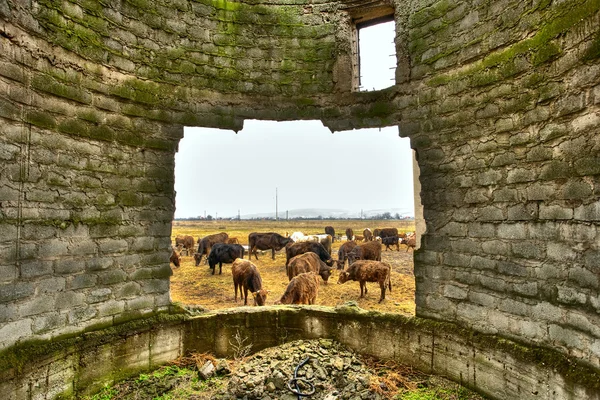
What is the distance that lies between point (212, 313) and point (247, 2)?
18.8 feet

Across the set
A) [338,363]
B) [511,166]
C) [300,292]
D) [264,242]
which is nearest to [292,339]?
[338,363]

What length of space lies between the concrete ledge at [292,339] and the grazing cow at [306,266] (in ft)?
19.1

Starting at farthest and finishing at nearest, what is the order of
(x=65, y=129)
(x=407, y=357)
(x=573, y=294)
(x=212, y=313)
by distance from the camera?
(x=212, y=313), (x=407, y=357), (x=65, y=129), (x=573, y=294)

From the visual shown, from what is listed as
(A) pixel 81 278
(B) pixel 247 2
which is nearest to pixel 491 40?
(B) pixel 247 2

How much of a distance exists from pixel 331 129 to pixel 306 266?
22.7 feet

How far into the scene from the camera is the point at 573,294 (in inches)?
153

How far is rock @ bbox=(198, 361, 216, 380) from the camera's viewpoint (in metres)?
5.55

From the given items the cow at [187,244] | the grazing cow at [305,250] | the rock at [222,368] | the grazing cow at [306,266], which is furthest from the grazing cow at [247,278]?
the cow at [187,244]

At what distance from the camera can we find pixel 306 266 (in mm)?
12547

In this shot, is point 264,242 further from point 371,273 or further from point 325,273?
point 371,273

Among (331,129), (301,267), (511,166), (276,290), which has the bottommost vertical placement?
(276,290)

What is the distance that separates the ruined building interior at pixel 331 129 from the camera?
160 inches

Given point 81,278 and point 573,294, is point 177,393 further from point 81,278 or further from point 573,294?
point 573,294

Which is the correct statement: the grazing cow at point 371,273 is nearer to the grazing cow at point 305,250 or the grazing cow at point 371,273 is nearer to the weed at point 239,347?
the weed at point 239,347
